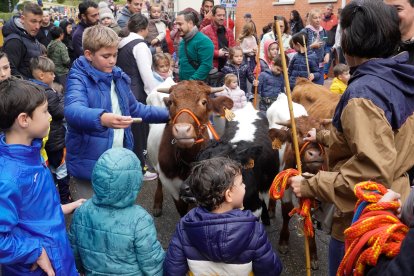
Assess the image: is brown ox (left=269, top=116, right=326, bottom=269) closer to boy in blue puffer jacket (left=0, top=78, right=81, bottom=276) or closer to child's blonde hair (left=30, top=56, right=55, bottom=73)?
boy in blue puffer jacket (left=0, top=78, right=81, bottom=276)

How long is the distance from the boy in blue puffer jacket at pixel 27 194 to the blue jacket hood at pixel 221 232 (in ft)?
2.35

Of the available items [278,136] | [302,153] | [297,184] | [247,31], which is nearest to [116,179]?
[297,184]

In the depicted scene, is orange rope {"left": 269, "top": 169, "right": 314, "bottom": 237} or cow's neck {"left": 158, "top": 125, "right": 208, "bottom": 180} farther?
cow's neck {"left": 158, "top": 125, "right": 208, "bottom": 180}

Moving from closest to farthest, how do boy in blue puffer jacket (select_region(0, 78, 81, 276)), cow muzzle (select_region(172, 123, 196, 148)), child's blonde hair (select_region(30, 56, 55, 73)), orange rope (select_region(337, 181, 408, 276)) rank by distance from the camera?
orange rope (select_region(337, 181, 408, 276)) < boy in blue puffer jacket (select_region(0, 78, 81, 276)) < cow muzzle (select_region(172, 123, 196, 148)) < child's blonde hair (select_region(30, 56, 55, 73))

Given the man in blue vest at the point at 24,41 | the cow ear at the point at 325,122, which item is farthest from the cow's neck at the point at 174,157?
the man in blue vest at the point at 24,41

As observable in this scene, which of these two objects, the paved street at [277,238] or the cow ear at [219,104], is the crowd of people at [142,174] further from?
the paved street at [277,238]

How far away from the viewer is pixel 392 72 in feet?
6.37

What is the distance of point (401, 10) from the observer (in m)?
2.62

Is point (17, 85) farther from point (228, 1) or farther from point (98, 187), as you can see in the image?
point (228, 1)

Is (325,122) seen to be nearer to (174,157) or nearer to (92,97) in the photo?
(174,157)

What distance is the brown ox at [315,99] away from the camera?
529 centimetres

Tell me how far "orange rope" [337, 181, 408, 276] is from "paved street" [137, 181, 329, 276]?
2586mm

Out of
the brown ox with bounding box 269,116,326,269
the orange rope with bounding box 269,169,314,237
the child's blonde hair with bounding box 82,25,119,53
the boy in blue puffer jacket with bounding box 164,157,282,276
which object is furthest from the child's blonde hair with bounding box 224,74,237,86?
the boy in blue puffer jacket with bounding box 164,157,282,276

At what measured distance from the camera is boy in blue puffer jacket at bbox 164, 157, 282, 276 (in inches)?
87.7
